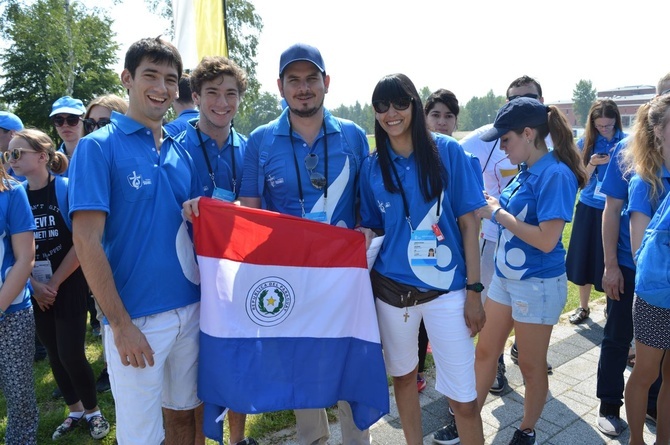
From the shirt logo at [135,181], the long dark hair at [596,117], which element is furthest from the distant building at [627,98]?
the shirt logo at [135,181]

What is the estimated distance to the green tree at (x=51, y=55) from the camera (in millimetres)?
24719

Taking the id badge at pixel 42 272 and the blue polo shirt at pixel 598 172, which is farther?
the blue polo shirt at pixel 598 172

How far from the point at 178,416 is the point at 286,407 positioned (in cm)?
68

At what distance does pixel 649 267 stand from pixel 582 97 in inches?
5366

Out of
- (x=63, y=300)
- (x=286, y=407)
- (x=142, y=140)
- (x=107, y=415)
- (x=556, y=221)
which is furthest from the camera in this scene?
(x=107, y=415)

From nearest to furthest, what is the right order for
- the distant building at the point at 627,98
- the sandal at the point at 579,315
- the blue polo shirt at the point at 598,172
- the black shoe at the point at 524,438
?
the black shoe at the point at 524,438 < the blue polo shirt at the point at 598,172 < the sandal at the point at 579,315 < the distant building at the point at 627,98

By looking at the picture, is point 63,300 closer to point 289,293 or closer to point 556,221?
point 289,293

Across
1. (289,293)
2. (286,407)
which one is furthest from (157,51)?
(286,407)

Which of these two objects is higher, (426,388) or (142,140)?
(142,140)

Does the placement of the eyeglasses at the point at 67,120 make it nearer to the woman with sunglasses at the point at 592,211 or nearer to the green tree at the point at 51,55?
the woman with sunglasses at the point at 592,211

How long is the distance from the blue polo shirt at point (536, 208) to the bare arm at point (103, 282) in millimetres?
2349

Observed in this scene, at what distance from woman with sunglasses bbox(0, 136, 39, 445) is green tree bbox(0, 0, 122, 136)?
25.4m

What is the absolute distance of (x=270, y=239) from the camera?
2789mm

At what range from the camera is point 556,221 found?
9.77 feet
